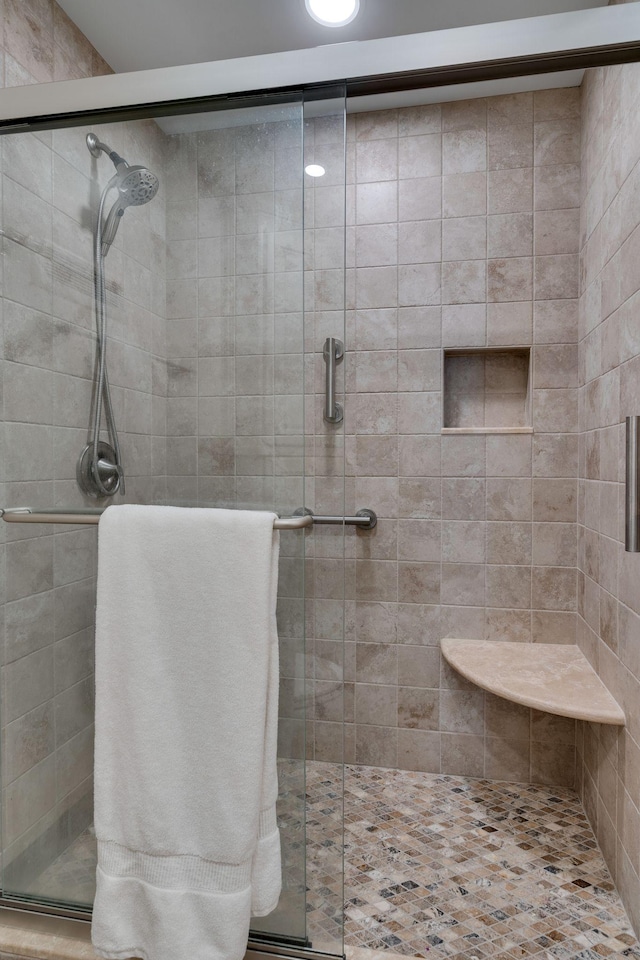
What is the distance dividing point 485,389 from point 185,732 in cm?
162

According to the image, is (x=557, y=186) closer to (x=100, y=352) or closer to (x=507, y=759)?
(x=100, y=352)

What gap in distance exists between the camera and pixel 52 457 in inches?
50.3

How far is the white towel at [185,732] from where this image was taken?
1.09 metres

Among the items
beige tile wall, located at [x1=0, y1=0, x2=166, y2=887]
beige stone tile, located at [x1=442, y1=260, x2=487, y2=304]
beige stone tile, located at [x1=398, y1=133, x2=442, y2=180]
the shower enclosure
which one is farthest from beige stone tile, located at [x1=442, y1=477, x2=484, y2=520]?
beige tile wall, located at [x1=0, y1=0, x2=166, y2=887]

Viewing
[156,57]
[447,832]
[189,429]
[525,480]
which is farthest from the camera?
[525,480]

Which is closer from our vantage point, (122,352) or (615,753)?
(122,352)

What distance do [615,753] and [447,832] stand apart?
0.55 metres

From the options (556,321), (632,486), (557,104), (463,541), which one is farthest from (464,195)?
(632,486)

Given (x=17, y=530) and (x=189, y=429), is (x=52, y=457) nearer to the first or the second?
(x=17, y=530)

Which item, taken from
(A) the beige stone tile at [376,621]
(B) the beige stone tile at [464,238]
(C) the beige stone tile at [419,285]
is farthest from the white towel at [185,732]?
(B) the beige stone tile at [464,238]

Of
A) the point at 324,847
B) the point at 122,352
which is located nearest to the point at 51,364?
the point at 122,352

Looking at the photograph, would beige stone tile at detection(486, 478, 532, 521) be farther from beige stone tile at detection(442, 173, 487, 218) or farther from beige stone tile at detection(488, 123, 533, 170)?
beige stone tile at detection(488, 123, 533, 170)

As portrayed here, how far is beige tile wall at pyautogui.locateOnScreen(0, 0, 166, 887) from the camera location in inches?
48.1

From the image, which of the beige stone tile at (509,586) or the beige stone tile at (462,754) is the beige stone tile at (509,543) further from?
the beige stone tile at (462,754)
